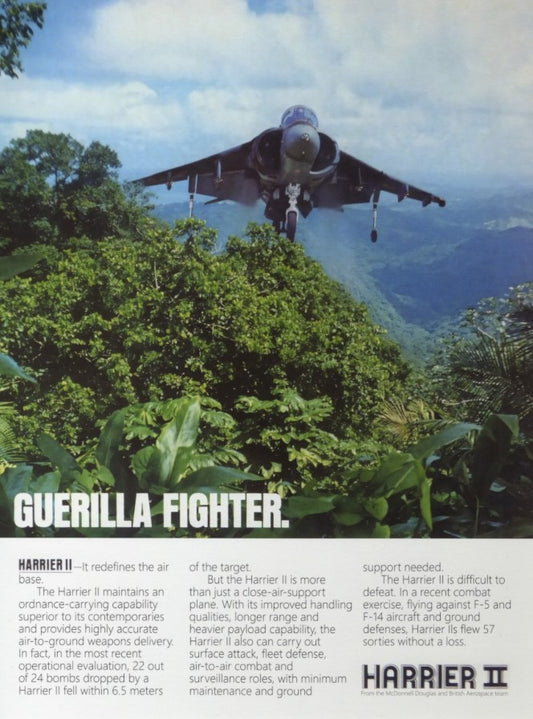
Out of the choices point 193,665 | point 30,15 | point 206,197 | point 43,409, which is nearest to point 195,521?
point 193,665

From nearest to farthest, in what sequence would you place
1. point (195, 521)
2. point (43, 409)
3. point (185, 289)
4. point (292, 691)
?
point (195, 521), point (292, 691), point (43, 409), point (185, 289)

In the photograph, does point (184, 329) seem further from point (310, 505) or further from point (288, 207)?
point (310, 505)

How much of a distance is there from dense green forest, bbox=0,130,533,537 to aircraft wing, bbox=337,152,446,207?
257 millimetres

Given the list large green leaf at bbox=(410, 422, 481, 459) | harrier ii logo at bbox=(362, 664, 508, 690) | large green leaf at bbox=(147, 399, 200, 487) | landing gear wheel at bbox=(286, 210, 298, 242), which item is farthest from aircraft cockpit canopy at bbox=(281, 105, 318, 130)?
harrier ii logo at bbox=(362, 664, 508, 690)

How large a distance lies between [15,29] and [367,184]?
1.13m

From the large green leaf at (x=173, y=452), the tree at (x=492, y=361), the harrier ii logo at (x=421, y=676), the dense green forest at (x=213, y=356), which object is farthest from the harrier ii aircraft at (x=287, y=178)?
the harrier ii logo at (x=421, y=676)

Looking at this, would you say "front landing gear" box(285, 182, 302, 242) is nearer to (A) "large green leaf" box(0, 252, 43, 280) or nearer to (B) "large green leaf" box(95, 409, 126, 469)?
(B) "large green leaf" box(95, 409, 126, 469)

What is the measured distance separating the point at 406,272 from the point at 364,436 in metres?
0.57

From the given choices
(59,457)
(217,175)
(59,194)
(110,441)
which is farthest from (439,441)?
(59,194)

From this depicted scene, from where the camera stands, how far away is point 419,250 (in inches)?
86.2

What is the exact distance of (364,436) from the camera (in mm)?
2148

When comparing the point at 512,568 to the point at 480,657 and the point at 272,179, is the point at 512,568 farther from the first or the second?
the point at 272,179

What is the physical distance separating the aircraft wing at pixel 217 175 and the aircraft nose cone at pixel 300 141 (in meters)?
0.12

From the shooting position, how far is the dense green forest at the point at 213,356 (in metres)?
1.93
